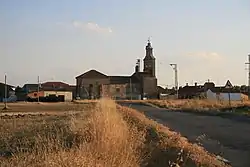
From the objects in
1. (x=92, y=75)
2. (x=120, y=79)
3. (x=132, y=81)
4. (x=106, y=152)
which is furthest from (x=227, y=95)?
(x=106, y=152)

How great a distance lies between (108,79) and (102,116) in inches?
5315

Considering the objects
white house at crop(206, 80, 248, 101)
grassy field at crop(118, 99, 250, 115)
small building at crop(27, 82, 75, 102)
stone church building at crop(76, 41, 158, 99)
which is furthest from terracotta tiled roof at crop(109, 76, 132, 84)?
grassy field at crop(118, 99, 250, 115)

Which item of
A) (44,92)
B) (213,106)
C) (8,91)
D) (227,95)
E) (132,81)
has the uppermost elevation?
(132,81)

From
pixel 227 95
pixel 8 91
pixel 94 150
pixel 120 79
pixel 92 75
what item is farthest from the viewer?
pixel 92 75

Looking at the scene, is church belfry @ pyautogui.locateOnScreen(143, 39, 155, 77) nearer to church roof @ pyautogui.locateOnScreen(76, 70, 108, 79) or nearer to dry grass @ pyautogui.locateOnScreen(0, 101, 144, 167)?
church roof @ pyautogui.locateOnScreen(76, 70, 108, 79)

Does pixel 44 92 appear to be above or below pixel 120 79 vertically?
below

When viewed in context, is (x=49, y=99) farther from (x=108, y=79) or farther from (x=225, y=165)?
(x=225, y=165)

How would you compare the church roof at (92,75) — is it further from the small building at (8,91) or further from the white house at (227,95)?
the white house at (227,95)

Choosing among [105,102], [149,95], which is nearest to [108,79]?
[149,95]

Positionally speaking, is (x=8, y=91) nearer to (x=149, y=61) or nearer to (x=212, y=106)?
(x=149, y=61)

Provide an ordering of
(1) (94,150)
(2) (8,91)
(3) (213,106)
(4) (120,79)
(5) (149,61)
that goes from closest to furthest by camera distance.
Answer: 1. (1) (94,150)
2. (3) (213,106)
3. (2) (8,91)
4. (4) (120,79)
5. (5) (149,61)

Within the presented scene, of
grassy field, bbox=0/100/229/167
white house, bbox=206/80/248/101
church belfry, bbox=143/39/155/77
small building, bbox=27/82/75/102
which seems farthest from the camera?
church belfry, bbox=143/39/155/77

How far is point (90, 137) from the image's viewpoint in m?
12.3

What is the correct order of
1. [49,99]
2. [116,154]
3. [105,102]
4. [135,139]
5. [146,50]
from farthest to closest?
[146,50] < [49,99] < [105,102] < [135,139] < [116,154]
